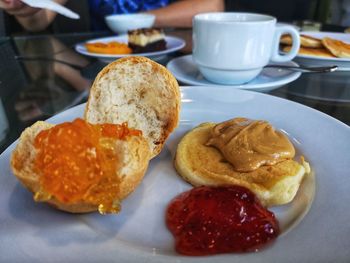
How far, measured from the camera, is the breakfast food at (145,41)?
2.03 m

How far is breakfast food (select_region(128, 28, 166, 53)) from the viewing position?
203 centimetres

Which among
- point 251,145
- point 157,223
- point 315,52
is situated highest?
point 315,52

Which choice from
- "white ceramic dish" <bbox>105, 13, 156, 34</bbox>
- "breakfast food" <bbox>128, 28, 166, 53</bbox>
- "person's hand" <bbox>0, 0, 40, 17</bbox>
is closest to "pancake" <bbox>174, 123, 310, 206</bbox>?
"breakfast food" <bbox>128, 28, 166, 53</bbox>

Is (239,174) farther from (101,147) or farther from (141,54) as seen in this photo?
(141,54)

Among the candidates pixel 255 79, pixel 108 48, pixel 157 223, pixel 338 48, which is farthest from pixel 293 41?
pixel 157 223

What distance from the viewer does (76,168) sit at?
0.77 m

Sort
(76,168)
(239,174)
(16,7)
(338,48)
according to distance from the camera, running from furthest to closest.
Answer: (16,7), (338,48), (239,174), (76,168)

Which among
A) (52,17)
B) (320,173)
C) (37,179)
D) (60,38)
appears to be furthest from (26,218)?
(52,17)

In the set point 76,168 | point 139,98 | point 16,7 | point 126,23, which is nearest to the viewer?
point 76,168

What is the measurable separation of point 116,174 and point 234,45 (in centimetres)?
86

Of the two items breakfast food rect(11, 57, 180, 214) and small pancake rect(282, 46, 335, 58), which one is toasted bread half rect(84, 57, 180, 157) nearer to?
breakfast food rect(11, 57, 180, 214)

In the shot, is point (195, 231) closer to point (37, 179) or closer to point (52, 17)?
point (37, 179)

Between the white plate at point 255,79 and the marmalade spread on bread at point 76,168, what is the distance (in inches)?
31.8

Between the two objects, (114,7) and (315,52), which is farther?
(114,7)
